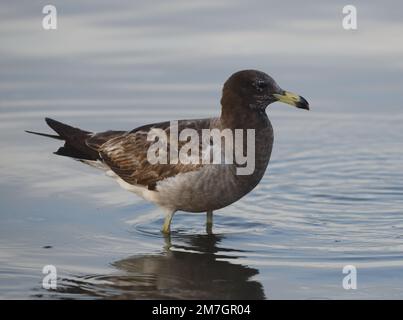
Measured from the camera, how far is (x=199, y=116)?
48.2 feet

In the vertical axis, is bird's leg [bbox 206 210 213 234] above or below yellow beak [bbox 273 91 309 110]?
below

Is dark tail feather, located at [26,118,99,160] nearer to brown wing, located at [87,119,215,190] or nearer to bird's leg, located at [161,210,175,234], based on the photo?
brown wing, located at [87,119,215,190]

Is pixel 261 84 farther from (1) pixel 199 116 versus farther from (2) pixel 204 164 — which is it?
(1) pixel 199 116

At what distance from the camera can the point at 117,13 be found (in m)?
16.9

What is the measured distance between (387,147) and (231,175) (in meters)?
3.51

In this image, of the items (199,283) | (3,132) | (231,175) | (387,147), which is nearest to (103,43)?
(3,132)

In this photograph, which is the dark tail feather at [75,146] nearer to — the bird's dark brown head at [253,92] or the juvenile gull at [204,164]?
the juvenile gull at [204,164]

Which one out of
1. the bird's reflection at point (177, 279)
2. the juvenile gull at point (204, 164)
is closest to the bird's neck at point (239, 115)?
the juvenile gull at point (204, 164)

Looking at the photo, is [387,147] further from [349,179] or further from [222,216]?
[222,216]

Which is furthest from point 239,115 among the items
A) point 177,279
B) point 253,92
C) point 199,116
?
point 199,116

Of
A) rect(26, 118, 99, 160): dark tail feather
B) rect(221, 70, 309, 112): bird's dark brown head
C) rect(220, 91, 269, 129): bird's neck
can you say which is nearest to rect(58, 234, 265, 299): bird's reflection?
rect(220, 91, 269, 129): bird's neck

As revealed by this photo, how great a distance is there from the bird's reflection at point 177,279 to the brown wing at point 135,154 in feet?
2.77

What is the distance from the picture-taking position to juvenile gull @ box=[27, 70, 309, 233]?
36.7ft

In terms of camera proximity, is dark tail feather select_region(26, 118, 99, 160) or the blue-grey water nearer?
the blue-grey water
